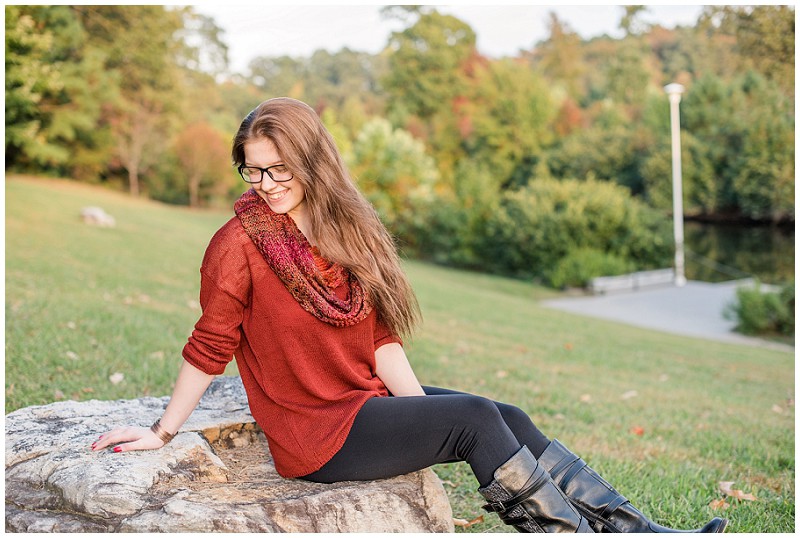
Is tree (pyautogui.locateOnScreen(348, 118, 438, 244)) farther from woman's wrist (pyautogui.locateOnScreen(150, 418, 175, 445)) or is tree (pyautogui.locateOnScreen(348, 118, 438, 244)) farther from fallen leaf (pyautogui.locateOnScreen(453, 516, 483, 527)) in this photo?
woman's wrist (pyautogui.locateOnScreen(150, 418, 175, 445))

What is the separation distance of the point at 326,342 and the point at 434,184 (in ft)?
81.7

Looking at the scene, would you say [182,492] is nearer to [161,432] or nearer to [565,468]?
[161,432]

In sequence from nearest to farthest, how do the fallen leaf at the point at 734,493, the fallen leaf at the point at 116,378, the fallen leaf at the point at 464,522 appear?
the fallen leaf at the point at 464,522 → the fallen leaf at the point at 734,493 → the fallen leaf at the point at 116,378

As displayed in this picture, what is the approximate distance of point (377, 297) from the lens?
253 centimetres

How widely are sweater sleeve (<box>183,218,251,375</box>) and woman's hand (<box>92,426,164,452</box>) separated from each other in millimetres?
293

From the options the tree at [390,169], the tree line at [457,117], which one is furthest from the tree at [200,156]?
the tree at [390,169]

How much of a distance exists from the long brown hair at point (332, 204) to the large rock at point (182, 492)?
0.62m

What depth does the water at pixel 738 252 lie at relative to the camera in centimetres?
2280

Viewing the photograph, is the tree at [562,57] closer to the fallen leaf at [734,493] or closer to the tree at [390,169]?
the tree at [390,169]

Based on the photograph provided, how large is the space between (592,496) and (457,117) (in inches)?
1493

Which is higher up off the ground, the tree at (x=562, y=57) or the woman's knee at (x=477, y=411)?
the tree at (x=562, y=57)

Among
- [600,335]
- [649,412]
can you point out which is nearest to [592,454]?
[649,412]

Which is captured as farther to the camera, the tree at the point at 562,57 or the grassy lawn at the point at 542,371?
the tree at the point at 562,57

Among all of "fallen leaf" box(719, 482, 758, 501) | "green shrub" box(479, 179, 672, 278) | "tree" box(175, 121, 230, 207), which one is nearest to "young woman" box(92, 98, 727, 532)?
"fallen leaf" box(719, 482, 758, 501)
